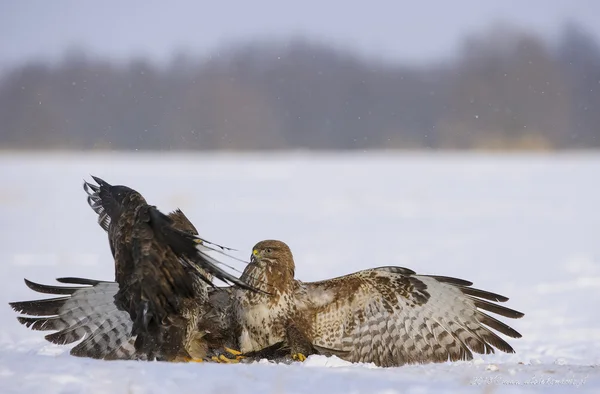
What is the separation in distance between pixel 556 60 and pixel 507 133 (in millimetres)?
4003

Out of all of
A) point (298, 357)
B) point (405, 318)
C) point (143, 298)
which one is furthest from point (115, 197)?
point (405, 318)

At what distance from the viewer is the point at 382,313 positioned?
5902mm

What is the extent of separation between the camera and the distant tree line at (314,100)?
33.9m

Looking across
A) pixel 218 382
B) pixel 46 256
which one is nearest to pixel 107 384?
pixel 218 382

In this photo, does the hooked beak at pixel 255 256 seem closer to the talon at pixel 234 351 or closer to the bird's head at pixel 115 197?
the talon at pixel 234 351

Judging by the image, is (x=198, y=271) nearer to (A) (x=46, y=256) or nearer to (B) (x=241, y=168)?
(A) (x=46, y=256)

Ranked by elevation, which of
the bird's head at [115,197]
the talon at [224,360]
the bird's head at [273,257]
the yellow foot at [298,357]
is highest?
the bird's head at [115,197]

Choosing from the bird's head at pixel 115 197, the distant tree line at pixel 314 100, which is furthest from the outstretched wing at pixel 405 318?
the distant tree line at pixel 314 100

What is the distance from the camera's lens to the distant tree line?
3394 cm

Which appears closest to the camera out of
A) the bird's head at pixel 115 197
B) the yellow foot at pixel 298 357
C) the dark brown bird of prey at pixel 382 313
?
the bird's head at pixel 115 197

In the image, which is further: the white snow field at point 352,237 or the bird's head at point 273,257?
the bird's head at point 273,257

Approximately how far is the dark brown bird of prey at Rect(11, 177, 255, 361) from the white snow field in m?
0.62

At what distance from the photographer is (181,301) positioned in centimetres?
544

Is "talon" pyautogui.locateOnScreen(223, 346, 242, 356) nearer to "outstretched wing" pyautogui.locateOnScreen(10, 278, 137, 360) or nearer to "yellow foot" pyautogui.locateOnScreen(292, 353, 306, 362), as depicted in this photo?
"yellow foot" pyautogui.locateOnScreen(292, 353, 306, 362)
